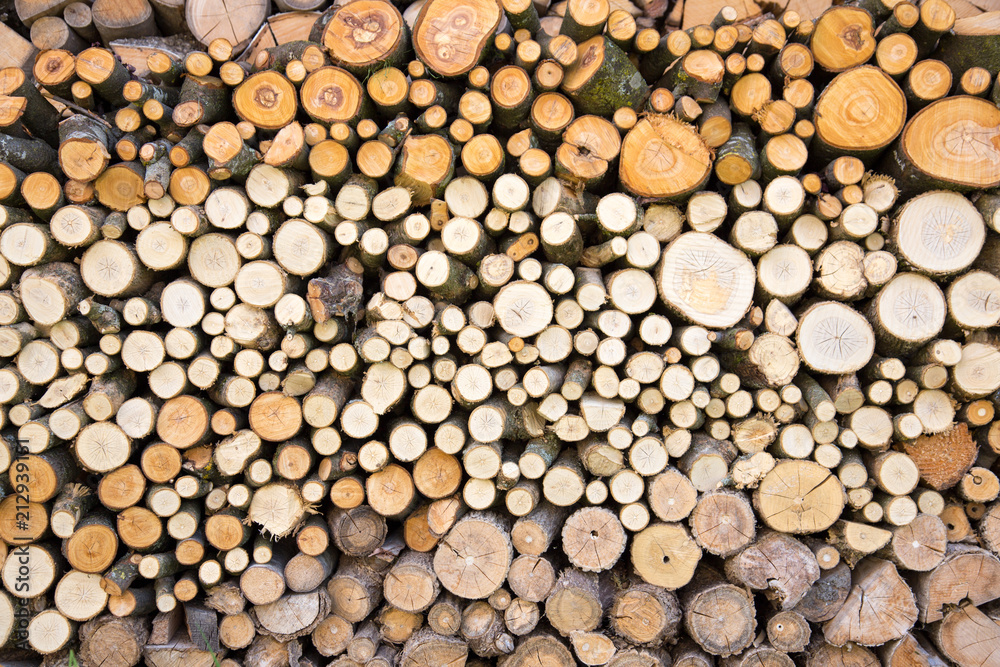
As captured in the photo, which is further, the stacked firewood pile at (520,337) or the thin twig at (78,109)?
the thin twig at (78,109)

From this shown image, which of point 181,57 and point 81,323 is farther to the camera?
point 181,57

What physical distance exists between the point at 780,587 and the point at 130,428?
11.8ft

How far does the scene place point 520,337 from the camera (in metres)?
3.02

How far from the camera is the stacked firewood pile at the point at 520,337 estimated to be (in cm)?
301

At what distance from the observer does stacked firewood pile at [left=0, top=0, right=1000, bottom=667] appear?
3008 millimetres

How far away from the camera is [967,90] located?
292 centimetres

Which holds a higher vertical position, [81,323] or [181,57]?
[181,57]

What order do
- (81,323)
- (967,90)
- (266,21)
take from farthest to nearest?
(266,21) → (81,323) → (967,90)

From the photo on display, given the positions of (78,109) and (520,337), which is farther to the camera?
(78,109)

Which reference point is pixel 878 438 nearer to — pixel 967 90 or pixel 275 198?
pixel 967 90

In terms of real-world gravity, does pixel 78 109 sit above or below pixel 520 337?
below

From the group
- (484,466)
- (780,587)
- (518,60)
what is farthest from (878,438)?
(518,60)

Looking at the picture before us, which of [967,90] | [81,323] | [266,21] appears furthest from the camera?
[266,21]

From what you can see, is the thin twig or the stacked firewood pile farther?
the thin twig
